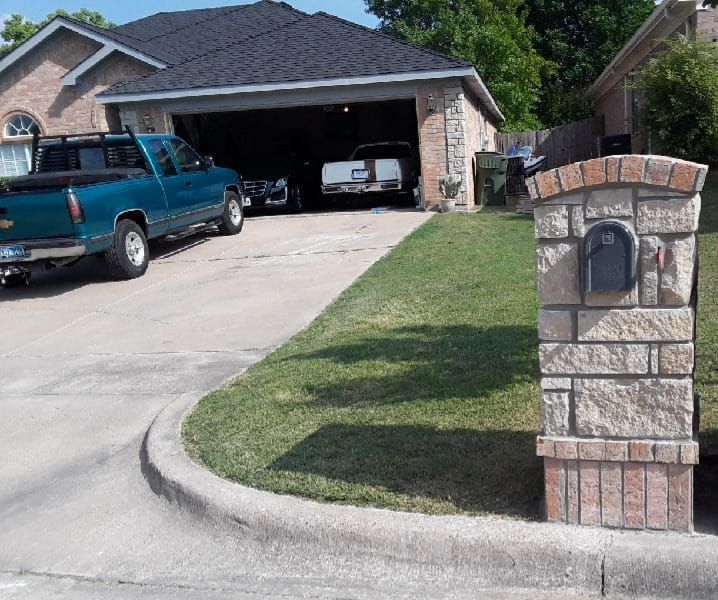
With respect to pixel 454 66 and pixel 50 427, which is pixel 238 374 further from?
pixel 454 66

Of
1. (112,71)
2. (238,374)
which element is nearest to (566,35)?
(112,71)

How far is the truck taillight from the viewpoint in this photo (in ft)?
33.3

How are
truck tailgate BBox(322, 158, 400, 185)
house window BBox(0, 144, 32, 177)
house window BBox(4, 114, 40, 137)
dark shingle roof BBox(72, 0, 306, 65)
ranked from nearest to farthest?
1. truck tailgate BBox(322, 158, 400, 185)
2. dark shingle roof BBox(72, 0, 306, 65)
3. house window BBox(4, 114, 40, 137)
4. house window BBox(0, 144, 32, 177)

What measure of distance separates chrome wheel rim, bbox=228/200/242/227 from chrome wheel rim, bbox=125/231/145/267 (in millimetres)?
3666

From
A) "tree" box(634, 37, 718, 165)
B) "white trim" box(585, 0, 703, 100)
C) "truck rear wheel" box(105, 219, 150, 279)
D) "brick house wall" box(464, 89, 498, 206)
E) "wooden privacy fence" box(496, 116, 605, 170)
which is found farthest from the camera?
"wooden privacy fence" box(496, 116, 605, 170)

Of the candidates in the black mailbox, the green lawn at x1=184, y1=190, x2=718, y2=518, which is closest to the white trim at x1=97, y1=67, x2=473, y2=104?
the green lawn at x1=184, y1=190, x2=718, y2=518

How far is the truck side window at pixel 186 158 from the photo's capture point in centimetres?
1325

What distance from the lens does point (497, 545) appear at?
11.0 ft

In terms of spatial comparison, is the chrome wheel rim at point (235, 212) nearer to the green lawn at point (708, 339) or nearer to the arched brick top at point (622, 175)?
the green lawn at point (708, 339)

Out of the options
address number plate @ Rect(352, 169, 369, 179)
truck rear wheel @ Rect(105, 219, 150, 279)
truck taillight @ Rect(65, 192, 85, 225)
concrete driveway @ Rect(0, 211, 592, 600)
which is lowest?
concrete driveway @ Rect(0, 211, 592, 600)

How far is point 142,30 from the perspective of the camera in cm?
2506

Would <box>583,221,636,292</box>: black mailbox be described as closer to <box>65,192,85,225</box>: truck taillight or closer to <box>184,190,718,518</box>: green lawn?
<box>184,190,718,518</box>: green lawn

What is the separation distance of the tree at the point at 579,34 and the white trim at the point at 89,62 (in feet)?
76.9

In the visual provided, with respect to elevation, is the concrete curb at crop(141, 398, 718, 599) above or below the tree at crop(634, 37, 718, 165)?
below
